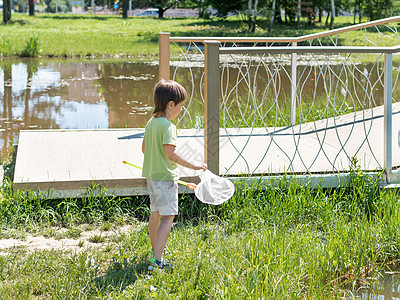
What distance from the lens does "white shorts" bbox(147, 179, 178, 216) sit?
11.5 feet

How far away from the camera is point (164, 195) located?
3.52 metres

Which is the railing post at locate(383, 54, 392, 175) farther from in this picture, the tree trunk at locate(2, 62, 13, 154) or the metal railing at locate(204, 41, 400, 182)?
the tree trunk at locate(2, 62, 13, 154)

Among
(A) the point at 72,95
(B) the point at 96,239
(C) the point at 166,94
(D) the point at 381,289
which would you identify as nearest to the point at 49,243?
(B) the point at 96,239

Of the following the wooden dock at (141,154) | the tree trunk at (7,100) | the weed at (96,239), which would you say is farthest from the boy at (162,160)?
the tree trunk at (7,100)

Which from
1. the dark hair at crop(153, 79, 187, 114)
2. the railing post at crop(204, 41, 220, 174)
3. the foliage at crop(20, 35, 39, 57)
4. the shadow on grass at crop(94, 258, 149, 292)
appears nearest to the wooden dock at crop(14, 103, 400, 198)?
the railing post at crop(204, 41, 220, 174)

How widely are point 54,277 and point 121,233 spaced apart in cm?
85

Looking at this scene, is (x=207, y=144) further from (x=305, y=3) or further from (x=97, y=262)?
(x=305, y=3)

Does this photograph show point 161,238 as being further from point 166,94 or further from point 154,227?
point 166,94

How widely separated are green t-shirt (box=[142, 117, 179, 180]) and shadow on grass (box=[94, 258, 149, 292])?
0.52 metres

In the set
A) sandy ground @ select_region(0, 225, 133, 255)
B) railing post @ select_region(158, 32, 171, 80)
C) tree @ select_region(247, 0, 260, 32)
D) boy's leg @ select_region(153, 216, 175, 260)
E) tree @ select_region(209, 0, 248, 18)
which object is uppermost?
tree @ select_region(209, 0, 248, 18)

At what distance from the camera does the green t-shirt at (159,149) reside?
134 inches

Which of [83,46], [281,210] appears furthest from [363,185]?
[83,46]

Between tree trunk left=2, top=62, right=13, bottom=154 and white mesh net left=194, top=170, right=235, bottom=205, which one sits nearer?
white mesh net left=194, top=170, right=235, bottom=205

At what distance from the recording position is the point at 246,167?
16.4 ft
